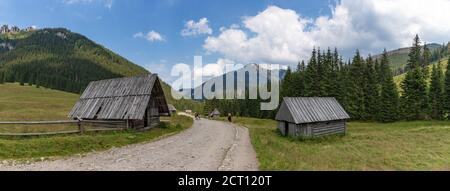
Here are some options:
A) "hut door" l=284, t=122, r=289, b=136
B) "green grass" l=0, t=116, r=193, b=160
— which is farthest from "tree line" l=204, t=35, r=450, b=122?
"green grass" l=0, t=116, r=193, b=160

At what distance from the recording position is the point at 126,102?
30.4 meters

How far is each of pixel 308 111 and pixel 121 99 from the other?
2388 cm

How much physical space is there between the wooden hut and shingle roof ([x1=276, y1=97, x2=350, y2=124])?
15584 millimetres

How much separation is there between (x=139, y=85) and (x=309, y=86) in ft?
160

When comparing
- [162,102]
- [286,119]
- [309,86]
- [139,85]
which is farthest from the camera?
[309,86]

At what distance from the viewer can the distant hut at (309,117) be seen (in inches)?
1502

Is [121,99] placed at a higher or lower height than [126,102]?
higher

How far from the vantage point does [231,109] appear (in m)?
114

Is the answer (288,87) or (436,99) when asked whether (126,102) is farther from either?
(436,99)

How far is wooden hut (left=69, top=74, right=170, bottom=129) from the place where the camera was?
29.0 metres

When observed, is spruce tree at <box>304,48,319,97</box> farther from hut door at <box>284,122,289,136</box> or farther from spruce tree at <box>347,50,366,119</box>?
hut door at <box>284,122,289,136</box>

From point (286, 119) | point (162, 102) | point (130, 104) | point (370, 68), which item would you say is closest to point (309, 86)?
point (370, 68)

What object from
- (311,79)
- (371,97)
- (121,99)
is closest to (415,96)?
(371,97)
